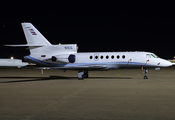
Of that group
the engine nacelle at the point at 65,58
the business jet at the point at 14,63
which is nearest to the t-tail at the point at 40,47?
the engine nacelle at the point at 65,58

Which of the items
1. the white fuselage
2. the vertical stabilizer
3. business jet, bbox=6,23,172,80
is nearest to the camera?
the white fuselage

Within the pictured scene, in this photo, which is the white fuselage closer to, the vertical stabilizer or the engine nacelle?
the engine nacelle

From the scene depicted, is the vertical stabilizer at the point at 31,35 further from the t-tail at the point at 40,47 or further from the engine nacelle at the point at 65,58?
the engine nacelle at the point at 65,58

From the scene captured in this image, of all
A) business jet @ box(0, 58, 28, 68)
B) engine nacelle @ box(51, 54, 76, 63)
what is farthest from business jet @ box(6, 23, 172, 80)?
business jet @ box(0, 58, 28, 68)

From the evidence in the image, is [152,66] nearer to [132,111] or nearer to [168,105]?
[168,105]

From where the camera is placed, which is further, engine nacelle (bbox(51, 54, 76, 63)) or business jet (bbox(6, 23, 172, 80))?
engine nacelle (bbox(51, 54, 76, 63))

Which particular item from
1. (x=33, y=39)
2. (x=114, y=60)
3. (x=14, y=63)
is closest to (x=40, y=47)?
(x=33, y=39)

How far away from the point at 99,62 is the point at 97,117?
16.0m

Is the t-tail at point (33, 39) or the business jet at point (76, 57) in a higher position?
the t-tail at point (33, 39)

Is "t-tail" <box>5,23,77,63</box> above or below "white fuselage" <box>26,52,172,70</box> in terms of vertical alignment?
above

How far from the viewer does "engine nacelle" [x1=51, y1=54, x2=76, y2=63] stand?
75.6 feet

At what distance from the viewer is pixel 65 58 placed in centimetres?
2306

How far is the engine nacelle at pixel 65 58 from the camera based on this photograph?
23.0 metres

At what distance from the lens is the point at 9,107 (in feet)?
26.7
